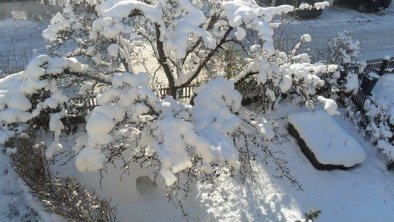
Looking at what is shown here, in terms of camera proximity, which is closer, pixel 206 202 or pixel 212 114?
pixel 212 114

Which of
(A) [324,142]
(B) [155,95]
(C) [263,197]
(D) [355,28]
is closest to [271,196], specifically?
(C) [263,197]

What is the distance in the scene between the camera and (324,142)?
36.4ft

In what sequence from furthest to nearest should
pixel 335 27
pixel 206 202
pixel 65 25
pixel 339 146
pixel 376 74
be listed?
pixel 335 27 → pixel 376 74 → pixel 339 146 → pixel 206 202 → pixel 65 25

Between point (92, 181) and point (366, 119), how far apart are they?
26.1ft

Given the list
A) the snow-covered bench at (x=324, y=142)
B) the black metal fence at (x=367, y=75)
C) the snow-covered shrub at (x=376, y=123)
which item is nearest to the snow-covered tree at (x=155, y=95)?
the snow-covered bench at (x=324, y=142)

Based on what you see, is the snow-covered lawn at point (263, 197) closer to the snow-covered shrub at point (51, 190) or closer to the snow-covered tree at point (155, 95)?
the snow-covered shrub at point (51, 190)

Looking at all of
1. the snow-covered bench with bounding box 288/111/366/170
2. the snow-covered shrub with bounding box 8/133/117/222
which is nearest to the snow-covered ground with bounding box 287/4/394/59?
the snow-covered bench with bounding box 288/111/366/170

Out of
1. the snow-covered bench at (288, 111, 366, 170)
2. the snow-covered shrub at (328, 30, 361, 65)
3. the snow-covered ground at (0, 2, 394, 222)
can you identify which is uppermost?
the snow-covered shrub at (328, 30, 361, 65)

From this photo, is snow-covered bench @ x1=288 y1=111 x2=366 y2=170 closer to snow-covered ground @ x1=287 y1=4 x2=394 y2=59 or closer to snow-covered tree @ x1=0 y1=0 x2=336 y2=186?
snow-covered tree @ x1=0 y1=0 x2=336 y2=186

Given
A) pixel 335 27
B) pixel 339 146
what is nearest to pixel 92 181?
pixel 339 146

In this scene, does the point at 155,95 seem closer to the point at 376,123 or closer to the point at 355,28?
the point at 376,123

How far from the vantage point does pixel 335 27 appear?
19.6 metres

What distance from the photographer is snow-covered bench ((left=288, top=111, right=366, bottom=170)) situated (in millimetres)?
10766

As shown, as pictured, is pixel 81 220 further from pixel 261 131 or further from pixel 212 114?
pixel 261 131
